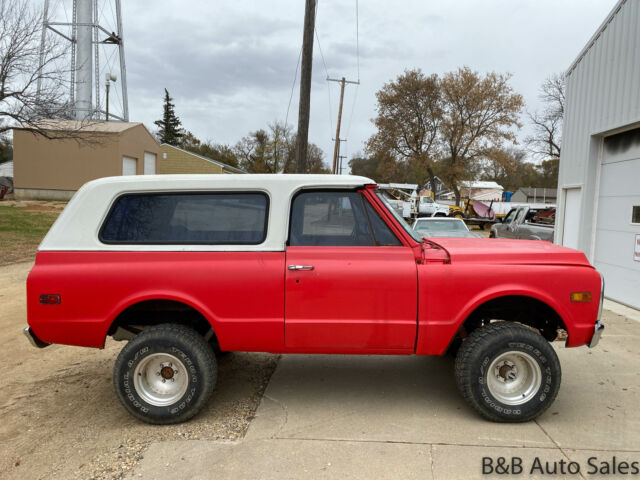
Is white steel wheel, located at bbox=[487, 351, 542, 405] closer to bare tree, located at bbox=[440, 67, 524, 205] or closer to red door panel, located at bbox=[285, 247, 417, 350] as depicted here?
red door panel, located at bbox=[285, 247, 417, 350]

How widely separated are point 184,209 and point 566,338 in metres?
3.32

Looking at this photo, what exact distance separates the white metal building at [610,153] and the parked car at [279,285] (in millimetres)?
5380

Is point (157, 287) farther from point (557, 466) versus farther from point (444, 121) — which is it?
point (444, 121)

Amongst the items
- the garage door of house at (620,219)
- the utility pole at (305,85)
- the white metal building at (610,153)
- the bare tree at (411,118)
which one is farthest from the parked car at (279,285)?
the bare tree at (411,118)

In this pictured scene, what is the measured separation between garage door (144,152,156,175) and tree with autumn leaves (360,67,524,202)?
57.0ft

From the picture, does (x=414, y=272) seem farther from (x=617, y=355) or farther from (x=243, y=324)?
(x=617, y=355)

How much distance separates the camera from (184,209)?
383 cm

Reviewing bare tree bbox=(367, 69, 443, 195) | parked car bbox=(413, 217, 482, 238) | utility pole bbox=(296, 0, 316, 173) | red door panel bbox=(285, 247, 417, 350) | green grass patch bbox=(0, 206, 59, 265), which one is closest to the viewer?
red door panel bbox=(285, 247, 417, 350)

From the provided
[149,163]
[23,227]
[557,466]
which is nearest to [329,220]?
[557,466]

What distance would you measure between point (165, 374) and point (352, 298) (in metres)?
1.61

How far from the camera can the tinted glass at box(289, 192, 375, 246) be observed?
12.4 feet

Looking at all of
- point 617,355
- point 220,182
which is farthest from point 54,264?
point 617,355

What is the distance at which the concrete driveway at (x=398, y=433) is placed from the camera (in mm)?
3141

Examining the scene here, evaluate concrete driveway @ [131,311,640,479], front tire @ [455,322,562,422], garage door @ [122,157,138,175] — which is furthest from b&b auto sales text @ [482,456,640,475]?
garage door @ [122,157,138,175]
